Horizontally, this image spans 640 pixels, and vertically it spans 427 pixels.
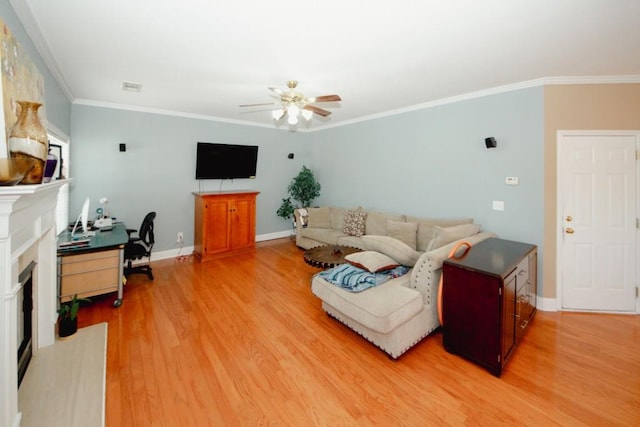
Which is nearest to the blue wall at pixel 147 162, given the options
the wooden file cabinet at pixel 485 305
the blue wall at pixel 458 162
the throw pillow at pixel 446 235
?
the blue wall at pixel 458 162

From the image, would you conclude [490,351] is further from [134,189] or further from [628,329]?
[134,189]

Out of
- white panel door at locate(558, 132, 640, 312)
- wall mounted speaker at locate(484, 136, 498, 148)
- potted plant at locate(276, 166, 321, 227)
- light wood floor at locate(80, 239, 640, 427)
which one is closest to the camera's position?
light wood floor at locate(80, 239, 640, 427)

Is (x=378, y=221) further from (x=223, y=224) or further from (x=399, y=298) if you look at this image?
(x=223, y=224)

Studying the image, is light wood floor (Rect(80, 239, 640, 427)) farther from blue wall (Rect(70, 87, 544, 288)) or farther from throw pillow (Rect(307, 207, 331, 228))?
throw pillow (Rect(307, 207, 331, 228))

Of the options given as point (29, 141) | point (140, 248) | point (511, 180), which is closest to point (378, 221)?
point (511, 180)

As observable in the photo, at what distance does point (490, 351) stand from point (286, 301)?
2.16 metres

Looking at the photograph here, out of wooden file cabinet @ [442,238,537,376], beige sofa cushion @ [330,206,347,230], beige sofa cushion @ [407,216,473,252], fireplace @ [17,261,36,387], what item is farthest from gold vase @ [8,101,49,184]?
beige sofa cushion @ [330,206,347,230]

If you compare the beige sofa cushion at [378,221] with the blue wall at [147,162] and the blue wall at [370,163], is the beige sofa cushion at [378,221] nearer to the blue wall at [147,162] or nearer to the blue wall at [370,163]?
the blue wall at [370,163]

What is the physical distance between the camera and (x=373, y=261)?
2.91m

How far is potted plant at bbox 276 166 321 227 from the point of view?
6.24 m

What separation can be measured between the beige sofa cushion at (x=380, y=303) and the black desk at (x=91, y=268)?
2454 millimetres

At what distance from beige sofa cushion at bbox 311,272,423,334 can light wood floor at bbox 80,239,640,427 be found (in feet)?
1.12

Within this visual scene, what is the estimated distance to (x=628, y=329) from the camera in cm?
283

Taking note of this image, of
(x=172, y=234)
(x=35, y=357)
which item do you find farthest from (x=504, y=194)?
(x=172, y=234)
